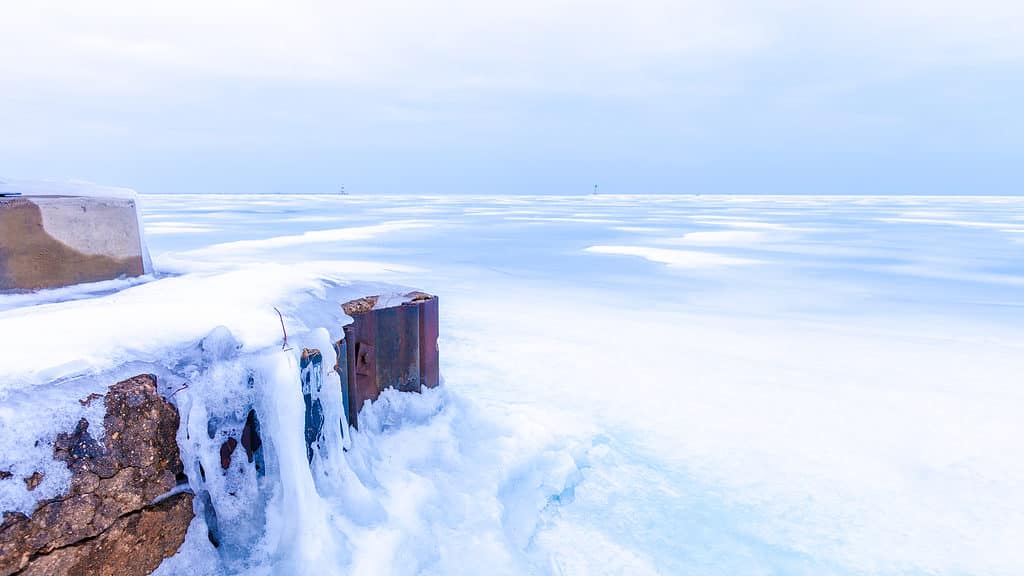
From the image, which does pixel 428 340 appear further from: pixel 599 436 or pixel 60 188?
pixel 60 188

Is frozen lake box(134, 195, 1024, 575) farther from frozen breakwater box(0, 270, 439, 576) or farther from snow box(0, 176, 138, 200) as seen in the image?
snow box(0, 176, 138, 200)

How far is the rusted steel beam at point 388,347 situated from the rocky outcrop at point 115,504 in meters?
0.91

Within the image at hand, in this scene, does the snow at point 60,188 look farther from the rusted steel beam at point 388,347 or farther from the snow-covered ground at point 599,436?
the rusted steel beam at point 388,347

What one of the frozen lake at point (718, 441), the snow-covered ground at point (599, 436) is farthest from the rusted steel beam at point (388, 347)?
the frozen lake at point (718, 441)

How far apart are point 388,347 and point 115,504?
4.90ft

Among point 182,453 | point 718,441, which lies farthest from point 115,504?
point 718,441

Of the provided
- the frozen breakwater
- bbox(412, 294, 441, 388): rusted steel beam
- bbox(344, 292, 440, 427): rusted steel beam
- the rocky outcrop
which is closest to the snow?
the frozen breakwater

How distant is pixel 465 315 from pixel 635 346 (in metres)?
2.24

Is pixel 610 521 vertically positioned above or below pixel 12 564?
below

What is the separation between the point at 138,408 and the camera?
1.72 m

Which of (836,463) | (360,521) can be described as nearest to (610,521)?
(360,521)

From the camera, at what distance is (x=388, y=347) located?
3053 mm

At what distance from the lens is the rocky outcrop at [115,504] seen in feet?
5.02

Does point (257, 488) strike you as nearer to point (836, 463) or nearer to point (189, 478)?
point (189, 478)
